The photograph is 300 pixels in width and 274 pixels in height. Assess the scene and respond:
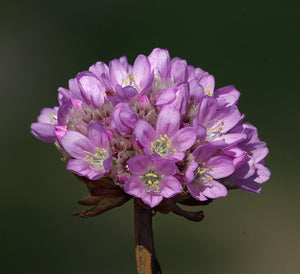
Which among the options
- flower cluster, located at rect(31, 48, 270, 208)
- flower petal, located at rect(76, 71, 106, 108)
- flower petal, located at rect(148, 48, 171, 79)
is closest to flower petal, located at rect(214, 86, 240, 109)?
flower cluster, located at rect(31, 48, 270, 208)

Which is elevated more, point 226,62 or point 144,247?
point 226,62

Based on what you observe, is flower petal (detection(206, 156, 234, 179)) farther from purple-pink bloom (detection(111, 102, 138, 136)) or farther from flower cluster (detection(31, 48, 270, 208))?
purple-pink bloom (detection(111, 102, 138, 136))

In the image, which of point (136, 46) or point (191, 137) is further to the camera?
point (136, 46)

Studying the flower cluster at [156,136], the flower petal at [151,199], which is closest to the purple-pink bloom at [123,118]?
the flower cluster at [156,136]

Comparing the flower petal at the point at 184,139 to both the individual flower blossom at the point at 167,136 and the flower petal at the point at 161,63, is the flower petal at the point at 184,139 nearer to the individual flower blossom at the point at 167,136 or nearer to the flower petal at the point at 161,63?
the individual flower blossom at the point at 167,136
